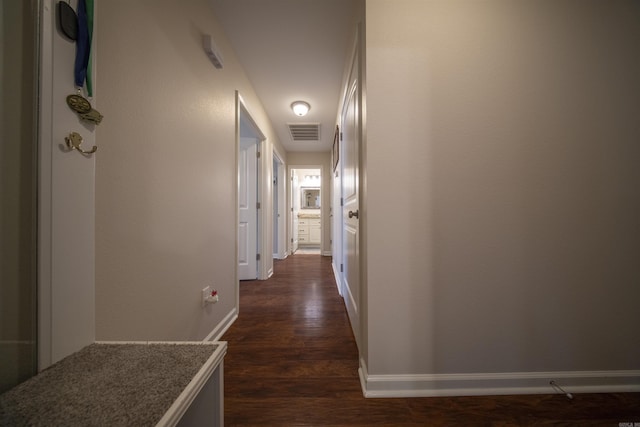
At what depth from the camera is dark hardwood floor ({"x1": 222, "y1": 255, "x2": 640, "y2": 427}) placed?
39.6 inches

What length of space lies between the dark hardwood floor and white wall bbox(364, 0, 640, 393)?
116 mm

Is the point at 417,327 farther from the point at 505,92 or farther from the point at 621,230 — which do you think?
the point at 505,92

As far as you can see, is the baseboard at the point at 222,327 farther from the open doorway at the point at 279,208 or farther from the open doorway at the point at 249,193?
the open doorway at the point at 279,208

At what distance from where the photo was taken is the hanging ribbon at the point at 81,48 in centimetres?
58

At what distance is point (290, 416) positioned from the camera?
3.36ft

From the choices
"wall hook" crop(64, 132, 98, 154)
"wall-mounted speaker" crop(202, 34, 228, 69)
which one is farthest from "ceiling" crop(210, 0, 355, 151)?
"wall hook" crop(64, 132, 98, 154)

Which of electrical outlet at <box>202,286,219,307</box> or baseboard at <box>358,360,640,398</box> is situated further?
electrical outlet at <box>202,286,219,307</box>

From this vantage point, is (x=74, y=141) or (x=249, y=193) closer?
(x=74, y=141)

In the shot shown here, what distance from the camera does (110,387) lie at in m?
0.44

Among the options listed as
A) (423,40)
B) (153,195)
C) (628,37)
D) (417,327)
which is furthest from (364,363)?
(628,37)

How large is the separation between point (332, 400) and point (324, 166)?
4.42 meters

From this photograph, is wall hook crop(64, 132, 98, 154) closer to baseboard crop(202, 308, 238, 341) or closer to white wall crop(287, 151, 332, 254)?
baseboard crop(202, 308, 238, 341)

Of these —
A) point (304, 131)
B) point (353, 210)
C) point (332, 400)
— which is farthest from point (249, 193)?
point (332, 400)

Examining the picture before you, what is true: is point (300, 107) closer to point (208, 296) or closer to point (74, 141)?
point (208, 296)
